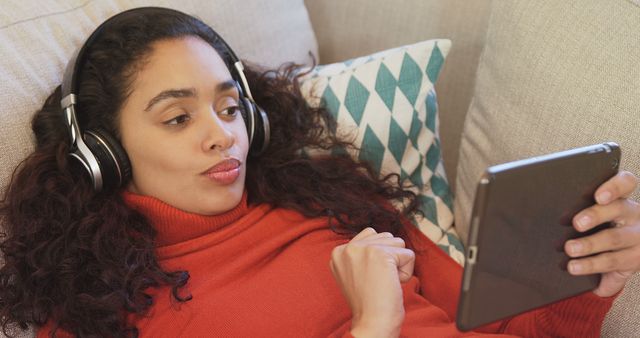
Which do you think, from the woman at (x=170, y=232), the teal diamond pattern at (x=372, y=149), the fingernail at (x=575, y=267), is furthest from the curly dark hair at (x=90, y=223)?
the fingernail at (x=575, y=267)

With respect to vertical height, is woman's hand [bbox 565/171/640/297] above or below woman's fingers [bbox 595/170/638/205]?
below

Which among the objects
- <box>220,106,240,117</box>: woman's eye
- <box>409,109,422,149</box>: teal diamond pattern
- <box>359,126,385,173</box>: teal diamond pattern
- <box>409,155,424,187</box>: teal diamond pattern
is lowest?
<box>409,155,424,187</box>: teal diamond pattern

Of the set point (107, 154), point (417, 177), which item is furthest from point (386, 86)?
point (107, 154)

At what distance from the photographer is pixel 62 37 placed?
1.20 metres

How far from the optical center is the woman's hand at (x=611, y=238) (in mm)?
845

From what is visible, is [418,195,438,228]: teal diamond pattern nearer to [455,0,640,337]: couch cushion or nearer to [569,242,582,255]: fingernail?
[455,0,640,337]: couch cushion

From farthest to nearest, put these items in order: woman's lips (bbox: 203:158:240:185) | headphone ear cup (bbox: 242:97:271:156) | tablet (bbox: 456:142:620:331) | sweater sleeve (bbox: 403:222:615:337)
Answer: headphone ear cup (bbox: 242:97:271:156), woman's lips (bbox: 203:158:240:185), sweater sleeve (bbox: 403:222:615:337), tablet (bbox: 456:142:620:331)

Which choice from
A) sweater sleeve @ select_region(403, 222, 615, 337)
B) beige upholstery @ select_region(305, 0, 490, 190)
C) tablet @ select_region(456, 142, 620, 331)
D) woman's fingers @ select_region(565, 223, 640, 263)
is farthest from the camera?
beige upholstery @ select_region(305, 0, 490, 190)

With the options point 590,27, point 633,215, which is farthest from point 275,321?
point 590,27

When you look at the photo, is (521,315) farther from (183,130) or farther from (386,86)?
(183,130)

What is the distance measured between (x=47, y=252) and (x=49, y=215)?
0.21 feet

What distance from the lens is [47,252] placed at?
1.03 metres

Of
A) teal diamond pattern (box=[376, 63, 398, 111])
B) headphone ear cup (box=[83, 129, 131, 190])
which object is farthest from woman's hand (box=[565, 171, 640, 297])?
headphone ear cup (box=[83, 129, 131, 190])

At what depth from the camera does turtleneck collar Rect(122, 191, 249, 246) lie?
110 cm
